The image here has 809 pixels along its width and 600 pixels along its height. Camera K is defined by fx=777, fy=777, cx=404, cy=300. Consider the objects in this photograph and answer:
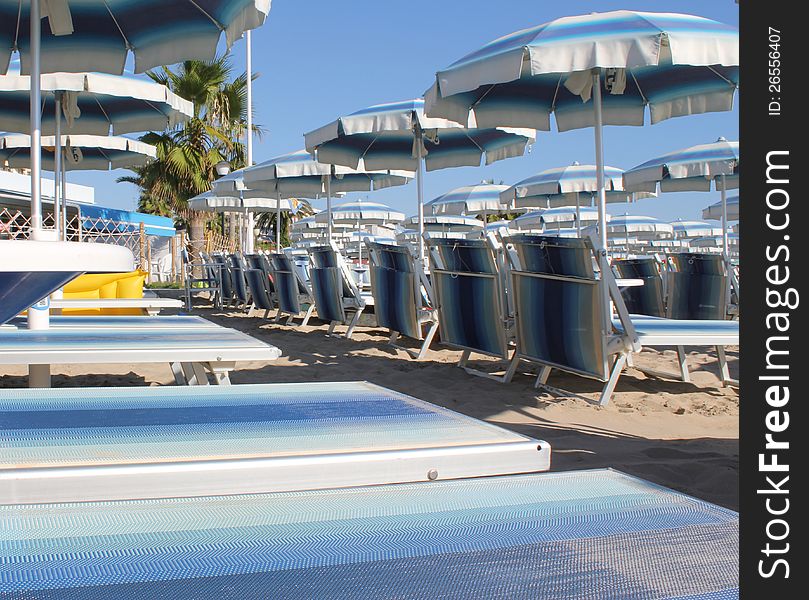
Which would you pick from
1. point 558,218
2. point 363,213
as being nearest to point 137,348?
point 363,213

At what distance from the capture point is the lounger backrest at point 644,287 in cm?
685

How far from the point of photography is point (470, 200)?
1727cm

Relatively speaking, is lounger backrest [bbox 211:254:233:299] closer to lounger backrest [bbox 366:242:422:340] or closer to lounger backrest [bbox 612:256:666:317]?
lounger backrest [bbox 366:242:422:340]

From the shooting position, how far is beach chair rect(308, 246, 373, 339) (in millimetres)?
7402

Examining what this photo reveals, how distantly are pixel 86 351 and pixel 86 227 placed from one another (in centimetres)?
2020

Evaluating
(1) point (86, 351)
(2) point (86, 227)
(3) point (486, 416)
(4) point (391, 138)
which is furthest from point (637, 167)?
(2) point (86, 227)

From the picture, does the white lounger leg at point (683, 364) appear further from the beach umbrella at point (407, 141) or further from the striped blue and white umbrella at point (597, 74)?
the beach umbrella at point (407, 141)

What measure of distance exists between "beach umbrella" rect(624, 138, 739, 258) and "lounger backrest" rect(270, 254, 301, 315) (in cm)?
539

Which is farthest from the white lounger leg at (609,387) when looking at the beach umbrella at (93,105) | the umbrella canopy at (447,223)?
the umbrella canopy at (447,223)

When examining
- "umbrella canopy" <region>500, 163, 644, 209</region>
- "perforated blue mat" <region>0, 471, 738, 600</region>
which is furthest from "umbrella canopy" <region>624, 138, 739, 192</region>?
"perforated blue mat" <region>0, 471, 738, 600</region>

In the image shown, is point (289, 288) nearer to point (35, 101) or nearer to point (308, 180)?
point (35, 101)

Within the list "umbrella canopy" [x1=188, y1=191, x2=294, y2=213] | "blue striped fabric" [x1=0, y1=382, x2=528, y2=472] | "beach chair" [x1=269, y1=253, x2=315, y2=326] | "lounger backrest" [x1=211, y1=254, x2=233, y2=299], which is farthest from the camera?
"umbrella canopy" [x1=188, y1=191, x2=294, y2=213]
